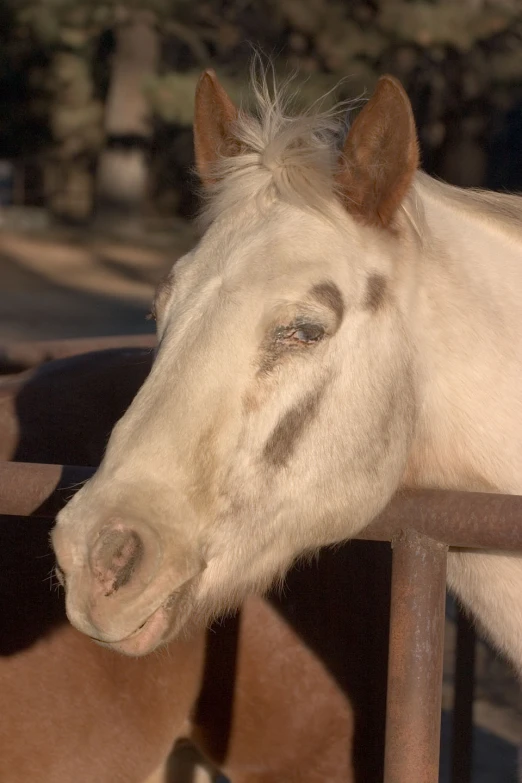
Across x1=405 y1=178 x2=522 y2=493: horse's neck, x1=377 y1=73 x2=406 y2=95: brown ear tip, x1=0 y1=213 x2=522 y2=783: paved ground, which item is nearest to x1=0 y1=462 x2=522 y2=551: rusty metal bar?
x1=405 y1=178 x2=522 y2=493: horse's neck

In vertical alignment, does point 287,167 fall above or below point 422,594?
above

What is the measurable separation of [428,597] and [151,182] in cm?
2351

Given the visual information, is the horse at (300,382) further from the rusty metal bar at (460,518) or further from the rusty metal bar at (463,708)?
the rusty metal bar at (463,708)

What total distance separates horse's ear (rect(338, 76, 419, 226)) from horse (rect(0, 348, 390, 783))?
2.89 ft

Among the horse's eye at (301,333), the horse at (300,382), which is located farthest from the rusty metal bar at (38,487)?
the horse's eye at (301,333)

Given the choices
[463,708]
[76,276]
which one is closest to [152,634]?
[463,708]

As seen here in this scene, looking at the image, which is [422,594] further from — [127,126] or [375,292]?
[127,126]

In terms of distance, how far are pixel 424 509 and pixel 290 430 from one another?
0.91 feet

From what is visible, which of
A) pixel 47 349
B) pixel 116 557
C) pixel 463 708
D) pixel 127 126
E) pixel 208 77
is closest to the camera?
pixel 116 557

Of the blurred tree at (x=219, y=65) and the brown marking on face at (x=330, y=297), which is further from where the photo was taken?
the blurred tree at (x=219, y=65)

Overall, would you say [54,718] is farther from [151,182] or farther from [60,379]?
[151,182]

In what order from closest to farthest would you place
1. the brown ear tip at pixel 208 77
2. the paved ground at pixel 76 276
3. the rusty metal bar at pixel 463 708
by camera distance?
the brown ear tip at pixel 208 77
the rusty metal bar at pixel 463 708
the paved ground at pixel 76 276

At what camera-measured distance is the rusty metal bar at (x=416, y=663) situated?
5.64 feet

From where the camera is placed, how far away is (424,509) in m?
1.76
